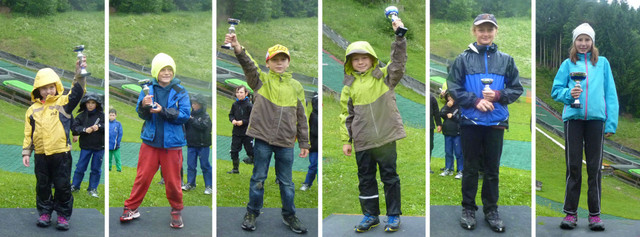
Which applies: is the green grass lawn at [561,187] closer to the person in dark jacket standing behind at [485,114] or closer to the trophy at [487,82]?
the person in dark jacket standing behind at [485,114]

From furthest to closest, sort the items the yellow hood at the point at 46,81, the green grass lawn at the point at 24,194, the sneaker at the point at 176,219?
the green grass lawn at the point at 24,194, the yellow hood at the point at 46,81, the sneaker at the point at 176,219

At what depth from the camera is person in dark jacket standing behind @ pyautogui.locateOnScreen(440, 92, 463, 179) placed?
6754 mm

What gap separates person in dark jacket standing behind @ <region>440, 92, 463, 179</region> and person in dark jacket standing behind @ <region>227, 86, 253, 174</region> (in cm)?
191

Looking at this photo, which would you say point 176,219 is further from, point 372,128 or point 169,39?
point 372,128

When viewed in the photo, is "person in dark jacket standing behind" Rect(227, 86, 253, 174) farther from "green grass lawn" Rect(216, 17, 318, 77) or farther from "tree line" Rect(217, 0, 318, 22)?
"tree line" Rect(217, 0, 318, 22)

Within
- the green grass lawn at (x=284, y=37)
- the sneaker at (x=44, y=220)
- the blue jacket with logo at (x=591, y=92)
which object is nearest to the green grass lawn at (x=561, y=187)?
the blue jacket with logo at (x=591, y=92)

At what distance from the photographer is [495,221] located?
632 cm

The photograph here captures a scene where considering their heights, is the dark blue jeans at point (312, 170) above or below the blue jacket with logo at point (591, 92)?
below

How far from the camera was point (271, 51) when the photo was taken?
21.5ft

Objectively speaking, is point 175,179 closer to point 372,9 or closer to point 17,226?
point 17,226

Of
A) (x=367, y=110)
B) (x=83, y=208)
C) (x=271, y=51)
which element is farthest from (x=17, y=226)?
(x=367, y=110)

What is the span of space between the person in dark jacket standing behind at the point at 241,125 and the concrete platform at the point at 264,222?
499 mm

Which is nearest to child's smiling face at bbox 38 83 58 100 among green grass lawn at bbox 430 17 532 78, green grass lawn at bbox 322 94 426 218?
green grass lawn at bbox 322 94 426 218

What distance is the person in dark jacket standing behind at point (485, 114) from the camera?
6297 millimetres
